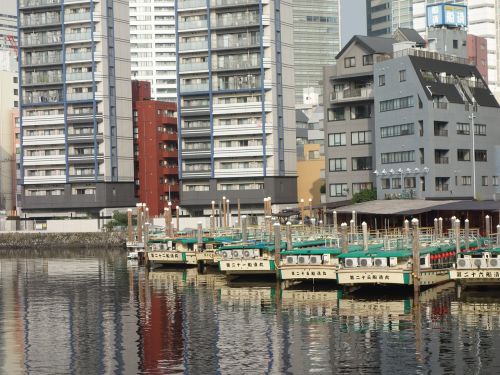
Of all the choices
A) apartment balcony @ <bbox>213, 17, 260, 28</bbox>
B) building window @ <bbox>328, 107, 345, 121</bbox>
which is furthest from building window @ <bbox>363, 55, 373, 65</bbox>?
apartment balcony @ <bbox>213, 17, 260, 28</bbox>

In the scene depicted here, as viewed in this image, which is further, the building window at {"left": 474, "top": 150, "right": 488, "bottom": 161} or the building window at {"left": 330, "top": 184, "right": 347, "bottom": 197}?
the building window at {"left": 330, "top": 184, "right": 347, "bottom": 197}

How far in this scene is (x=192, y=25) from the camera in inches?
6132

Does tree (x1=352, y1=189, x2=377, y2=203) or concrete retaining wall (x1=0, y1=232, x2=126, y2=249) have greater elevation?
tree (x1=352, y1=189, x2=377, y2=203)

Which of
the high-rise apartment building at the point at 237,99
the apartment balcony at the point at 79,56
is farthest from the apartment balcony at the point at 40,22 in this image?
the high-rise apartment building at the point at 237,99

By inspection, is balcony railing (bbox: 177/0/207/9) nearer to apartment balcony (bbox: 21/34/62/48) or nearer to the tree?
apartment balcony (bbox: 21/34/62/48)

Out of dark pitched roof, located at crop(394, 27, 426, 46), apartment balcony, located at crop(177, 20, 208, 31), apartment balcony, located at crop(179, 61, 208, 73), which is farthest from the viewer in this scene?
apartment balcony, located at crop(179, 61, 208, 73)

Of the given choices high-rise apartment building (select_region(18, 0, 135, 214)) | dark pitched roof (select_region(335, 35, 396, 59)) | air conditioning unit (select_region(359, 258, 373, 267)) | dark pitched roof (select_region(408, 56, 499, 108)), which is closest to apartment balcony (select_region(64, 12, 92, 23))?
high-rise apartment building (select_region(18, 0, 135, 214))

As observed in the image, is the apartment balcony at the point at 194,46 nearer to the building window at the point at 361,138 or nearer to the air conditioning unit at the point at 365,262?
the building window at the point at 361,138

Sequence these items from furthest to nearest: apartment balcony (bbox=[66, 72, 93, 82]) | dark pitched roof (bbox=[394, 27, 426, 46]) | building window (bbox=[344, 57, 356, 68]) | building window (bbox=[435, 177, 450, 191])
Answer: apartment balcony (bbox=[66, 72, 93, 82]) < building window (bbox=[344, 57, 356, 68]) < dark pitched roof (bbox=[394, 27, 426, 46]) < building window (bbox=[435, 177, 450, 191])

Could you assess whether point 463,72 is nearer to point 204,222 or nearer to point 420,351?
point 204,222

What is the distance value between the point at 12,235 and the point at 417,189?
66925 millimetres

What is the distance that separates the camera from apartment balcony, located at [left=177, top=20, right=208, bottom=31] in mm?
154750

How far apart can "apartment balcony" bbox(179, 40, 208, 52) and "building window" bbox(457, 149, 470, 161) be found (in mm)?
47875

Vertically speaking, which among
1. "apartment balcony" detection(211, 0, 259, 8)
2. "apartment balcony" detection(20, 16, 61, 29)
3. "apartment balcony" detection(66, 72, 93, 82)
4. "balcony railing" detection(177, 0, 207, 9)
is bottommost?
"apartment balcony" detection(66, 72, 93, 82)
